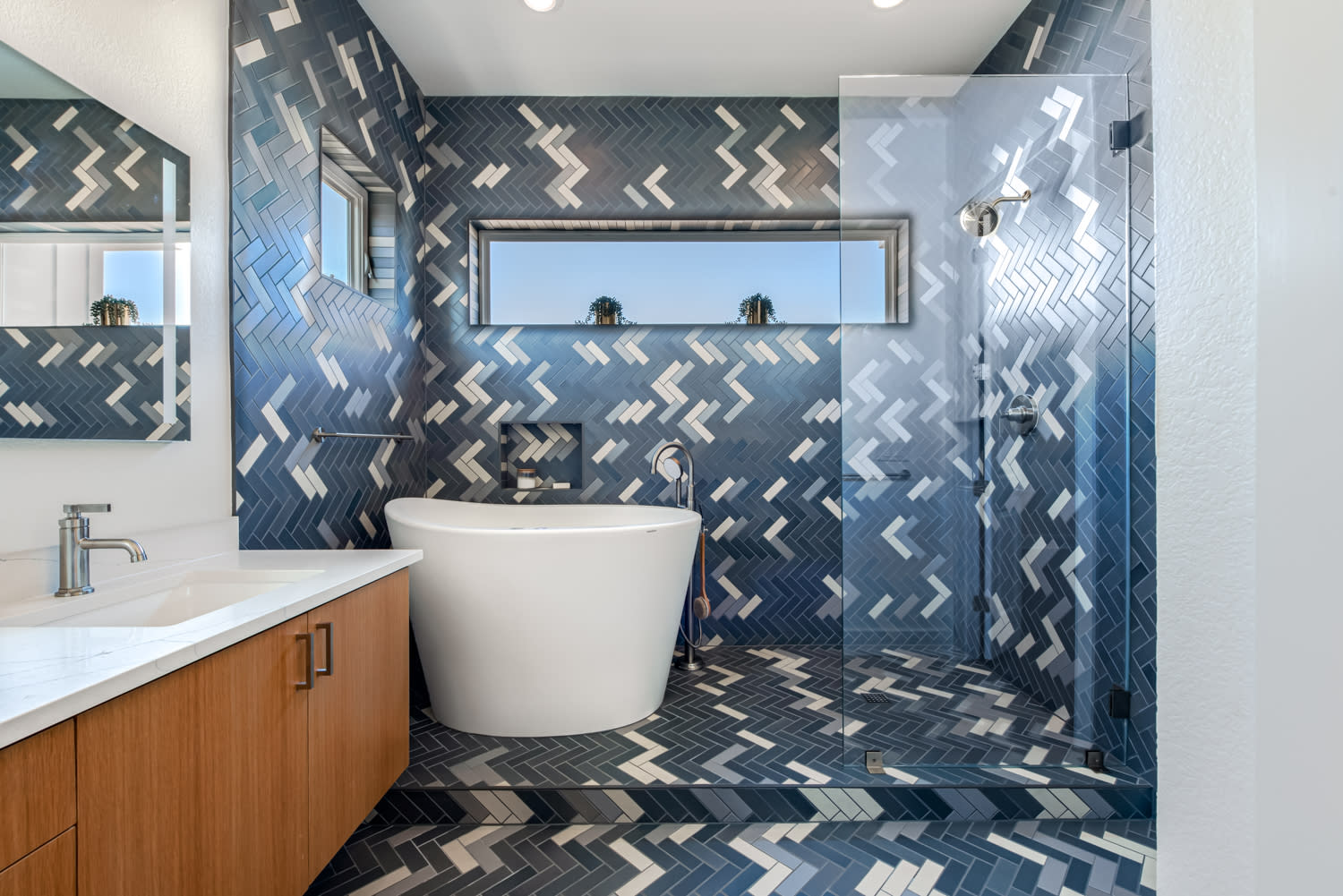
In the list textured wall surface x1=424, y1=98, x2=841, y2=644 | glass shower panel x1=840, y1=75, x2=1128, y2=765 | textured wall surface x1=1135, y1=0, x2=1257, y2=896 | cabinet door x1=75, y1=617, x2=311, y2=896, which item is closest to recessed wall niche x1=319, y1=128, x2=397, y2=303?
textured wall surface x1=424, y1=98, x2=841, y2=644

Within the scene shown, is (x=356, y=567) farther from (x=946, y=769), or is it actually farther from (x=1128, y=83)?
(x=1128, y=83)

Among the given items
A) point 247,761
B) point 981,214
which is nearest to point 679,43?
point 981,214

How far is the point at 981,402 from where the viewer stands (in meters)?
2.24

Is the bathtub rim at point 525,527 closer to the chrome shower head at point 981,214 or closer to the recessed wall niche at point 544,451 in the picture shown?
the recessed wall niche at point 544,451

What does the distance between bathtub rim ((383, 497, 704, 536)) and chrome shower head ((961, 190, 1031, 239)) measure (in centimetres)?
139

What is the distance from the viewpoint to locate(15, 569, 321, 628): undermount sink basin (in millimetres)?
1361

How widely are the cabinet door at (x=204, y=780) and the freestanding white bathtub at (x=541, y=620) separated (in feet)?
3.00

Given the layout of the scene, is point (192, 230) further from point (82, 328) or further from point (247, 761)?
point (247, 761)

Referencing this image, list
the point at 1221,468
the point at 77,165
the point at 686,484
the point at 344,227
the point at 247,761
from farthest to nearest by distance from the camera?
the point at 686,484 < the point at 344,227 < the point at 77,165 < the point at 247,761 < the point at 1221,468

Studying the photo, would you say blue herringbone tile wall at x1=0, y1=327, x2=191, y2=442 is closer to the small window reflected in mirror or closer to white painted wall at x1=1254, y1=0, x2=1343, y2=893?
the small window reflected in mirror

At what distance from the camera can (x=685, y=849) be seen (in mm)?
1882

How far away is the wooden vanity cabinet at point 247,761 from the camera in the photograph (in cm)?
89

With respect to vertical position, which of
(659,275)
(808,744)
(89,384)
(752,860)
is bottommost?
(752,860)

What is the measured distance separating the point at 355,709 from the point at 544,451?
79.3 inches
